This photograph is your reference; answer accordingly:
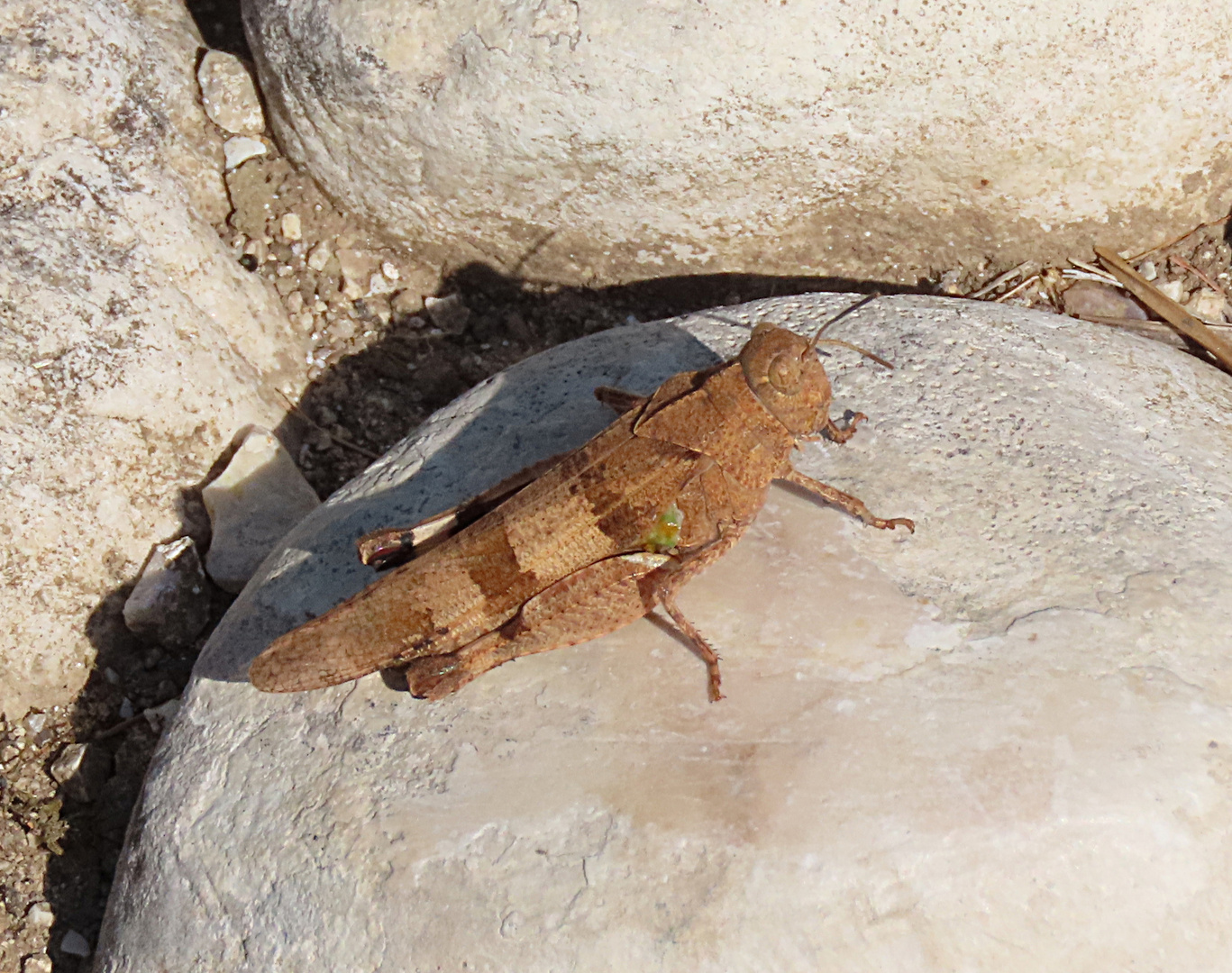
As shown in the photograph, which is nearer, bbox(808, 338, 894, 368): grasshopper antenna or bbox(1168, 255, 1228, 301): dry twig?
bbox(808, 338, 894, 368): grasshopper antenna

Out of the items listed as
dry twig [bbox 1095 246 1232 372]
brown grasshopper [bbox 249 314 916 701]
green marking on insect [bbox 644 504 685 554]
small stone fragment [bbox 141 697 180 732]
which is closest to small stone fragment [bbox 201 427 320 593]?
small stone fragment [bbox 141 697 180 732]

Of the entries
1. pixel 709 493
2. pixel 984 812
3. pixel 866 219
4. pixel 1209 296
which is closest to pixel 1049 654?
pixel 984 812

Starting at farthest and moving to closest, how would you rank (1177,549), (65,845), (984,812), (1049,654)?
1. (65,845)
2. (1177,549)
3. (1049,654)
4. (984,812)

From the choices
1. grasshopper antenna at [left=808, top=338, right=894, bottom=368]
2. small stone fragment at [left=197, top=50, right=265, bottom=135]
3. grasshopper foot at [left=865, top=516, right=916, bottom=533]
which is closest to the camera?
grasshopper foot at [left=865, top=516, right=916, bottom=533]

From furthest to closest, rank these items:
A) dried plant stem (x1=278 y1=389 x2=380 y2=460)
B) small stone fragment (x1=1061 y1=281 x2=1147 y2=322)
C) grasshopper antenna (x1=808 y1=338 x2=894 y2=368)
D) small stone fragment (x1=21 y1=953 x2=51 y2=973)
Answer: dried plant stem (x1=278 y1=389 x2=380 y2=460) < small stone fragment (x1=1061 y1=281 x2=1147 y2=322) < small stone fragment (x1=21 y1=953 x2=51 y2=973) < grasshopper antenna (x1=808 y1=338 x2=894 y2=368)

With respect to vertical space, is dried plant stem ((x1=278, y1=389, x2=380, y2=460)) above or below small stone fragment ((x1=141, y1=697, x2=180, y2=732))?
above

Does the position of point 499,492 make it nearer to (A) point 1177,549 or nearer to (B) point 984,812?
(B) point 984,812

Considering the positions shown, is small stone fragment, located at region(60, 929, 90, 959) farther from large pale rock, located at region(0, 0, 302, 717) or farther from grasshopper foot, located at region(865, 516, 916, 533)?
grasshopper foot, located at region(865, 516, 916, 533)

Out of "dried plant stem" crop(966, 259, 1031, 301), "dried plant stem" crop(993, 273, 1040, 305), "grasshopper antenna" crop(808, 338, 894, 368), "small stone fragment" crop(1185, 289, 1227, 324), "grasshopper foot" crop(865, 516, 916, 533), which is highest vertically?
"grasshopper antenna" crop(808, 338, 894, 368)
